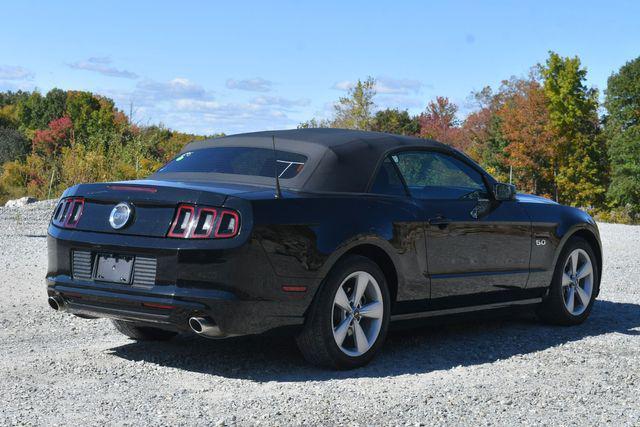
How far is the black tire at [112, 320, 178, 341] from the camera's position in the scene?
655 centimetres

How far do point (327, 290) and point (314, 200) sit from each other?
565 millimetres

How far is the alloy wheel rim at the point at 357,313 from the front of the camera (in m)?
5.70

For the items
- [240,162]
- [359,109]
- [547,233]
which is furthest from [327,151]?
[359,109]

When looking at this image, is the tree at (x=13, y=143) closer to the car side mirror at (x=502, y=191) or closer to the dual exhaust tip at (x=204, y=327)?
the car side mirror at (x=502, y=191)

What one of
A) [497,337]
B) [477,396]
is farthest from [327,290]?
[497,337]

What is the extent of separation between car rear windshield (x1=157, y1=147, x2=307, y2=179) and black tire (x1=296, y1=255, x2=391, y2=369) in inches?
28.7

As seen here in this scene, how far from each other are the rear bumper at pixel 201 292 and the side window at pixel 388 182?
1064 millimetres

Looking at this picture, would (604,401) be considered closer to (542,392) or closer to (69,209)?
(542,392)

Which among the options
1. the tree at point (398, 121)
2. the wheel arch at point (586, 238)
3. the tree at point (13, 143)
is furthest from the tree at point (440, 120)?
the wheel arch at point (586, 238)

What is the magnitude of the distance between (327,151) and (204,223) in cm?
118

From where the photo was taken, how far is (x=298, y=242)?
5410 millimetres

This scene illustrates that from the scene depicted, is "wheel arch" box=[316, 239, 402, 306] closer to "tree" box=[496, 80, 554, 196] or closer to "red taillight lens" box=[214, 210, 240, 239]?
"red taillight lens" box=[214, 210, 240, 239]

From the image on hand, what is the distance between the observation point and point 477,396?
5.14 m

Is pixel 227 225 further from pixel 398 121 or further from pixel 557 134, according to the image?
pixel 398 121
